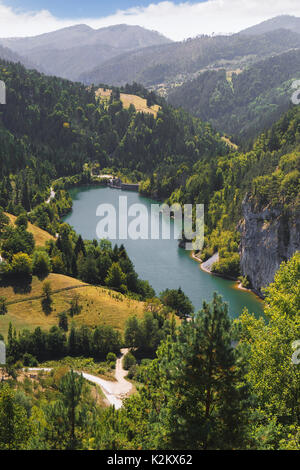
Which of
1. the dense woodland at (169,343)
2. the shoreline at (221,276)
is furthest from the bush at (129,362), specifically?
the shoreline at (221,276)

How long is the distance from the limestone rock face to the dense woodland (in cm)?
208

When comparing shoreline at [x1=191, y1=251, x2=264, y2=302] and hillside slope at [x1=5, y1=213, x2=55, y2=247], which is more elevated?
hillside slope at [x1=5, y1=213, x2=55, y2=247]

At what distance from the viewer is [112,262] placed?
75.5 m

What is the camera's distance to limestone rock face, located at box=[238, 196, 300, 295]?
2763 inches

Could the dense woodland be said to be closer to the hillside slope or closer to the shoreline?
the shoreline

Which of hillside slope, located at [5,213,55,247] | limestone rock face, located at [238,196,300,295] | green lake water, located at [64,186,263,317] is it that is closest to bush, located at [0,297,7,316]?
hillside slope, located at [5,213,55,247]

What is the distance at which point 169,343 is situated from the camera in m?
22.5

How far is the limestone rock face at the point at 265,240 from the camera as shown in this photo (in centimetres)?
7019

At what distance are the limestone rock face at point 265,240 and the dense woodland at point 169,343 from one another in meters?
2.08

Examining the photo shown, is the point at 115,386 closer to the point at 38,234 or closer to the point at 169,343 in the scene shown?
the point at 169,343

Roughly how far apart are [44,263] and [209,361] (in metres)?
54.7

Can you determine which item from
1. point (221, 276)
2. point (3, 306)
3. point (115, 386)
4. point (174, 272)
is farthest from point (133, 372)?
point (221, 276)

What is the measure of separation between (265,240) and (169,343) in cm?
5739

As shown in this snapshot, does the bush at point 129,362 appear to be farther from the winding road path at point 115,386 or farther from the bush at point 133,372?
the bush at point 133,372
